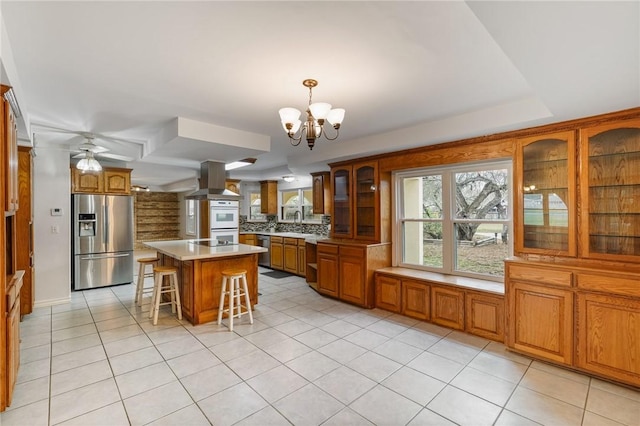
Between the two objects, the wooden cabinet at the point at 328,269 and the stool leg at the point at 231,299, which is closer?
the stool leg at the point at 231,299

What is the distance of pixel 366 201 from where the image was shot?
4.73 m

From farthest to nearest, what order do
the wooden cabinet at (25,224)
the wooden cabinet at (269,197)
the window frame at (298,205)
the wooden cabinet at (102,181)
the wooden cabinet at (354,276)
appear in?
the wooden cabinet at (269,197) < the window frame at (298,205) < the wooden cabinet at (102,181) < the wooden cabinet at (354,276) < the wooden cabinet at (25,224)

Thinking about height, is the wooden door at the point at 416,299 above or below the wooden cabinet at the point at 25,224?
below

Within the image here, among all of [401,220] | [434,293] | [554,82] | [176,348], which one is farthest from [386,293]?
[554,82]

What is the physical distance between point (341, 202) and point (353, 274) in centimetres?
128

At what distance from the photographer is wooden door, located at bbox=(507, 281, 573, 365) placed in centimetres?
262

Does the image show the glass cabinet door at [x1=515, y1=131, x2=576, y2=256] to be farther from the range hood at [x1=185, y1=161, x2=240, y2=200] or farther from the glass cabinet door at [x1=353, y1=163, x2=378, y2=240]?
the range hood at [x1=185, y1=161, x2=240, y2=200]

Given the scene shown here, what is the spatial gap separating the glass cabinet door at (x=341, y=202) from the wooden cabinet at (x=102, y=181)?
3.87 metres

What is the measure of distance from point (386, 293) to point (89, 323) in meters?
3.83

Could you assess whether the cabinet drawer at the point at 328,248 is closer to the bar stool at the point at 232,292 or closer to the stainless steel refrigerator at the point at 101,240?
the bar stool at the point at 232,292

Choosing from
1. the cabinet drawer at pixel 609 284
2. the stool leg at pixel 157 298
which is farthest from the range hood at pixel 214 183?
the cabinet drawer at pixel 609 284

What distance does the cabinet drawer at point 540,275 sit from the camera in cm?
263

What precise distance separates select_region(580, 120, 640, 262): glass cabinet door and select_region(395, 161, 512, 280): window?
857mm

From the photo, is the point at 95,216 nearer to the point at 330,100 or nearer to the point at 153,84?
the point at 153,84
